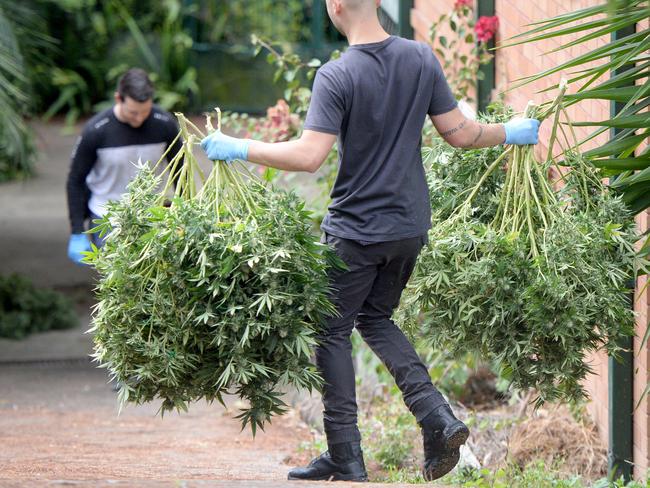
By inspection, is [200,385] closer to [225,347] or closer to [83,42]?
[225,347]

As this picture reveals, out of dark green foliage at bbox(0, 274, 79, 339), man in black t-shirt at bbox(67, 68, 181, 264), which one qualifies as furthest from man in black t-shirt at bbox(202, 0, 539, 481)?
dark green foliage at bbox(0, 274, 79, 339)

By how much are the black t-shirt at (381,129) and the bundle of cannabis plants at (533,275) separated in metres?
0.19

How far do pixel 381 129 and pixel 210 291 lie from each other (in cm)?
83

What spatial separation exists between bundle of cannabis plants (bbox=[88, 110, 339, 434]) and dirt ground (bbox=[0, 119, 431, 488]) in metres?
0.36

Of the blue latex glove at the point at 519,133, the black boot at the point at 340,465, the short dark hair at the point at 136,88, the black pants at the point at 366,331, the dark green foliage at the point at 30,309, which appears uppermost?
the blue latex glove at the point at 519,133

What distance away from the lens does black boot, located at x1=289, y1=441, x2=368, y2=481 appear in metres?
4.04

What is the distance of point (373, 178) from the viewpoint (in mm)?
3834

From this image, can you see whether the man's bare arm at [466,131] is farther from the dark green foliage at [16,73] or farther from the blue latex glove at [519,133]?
the dark green foliage at [16,73]

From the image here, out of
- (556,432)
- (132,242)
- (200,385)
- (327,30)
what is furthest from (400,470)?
(327,30)

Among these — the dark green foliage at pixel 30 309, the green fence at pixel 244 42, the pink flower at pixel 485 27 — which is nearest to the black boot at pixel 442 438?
the pink flower at pixel 485 27

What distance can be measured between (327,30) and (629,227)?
11.5 m

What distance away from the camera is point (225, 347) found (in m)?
3.64

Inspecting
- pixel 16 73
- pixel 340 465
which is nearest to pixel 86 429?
pixel 16 73

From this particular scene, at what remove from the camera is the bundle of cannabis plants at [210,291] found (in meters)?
3.50
